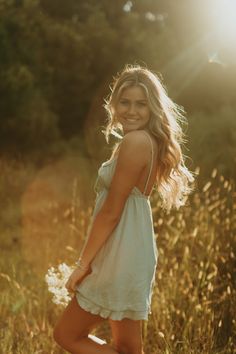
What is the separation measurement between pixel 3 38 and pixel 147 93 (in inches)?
267

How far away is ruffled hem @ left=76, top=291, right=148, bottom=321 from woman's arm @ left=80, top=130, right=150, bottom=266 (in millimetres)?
203

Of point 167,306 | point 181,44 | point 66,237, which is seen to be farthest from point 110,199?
point 181,44

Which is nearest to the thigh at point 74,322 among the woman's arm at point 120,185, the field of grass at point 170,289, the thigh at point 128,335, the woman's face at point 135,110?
the thigh at point 128,335

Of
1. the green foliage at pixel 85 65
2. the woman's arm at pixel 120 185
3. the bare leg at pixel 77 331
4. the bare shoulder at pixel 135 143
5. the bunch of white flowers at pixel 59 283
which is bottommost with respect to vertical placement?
the bare leg at pixel 77 331

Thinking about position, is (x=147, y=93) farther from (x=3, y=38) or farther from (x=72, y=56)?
(x=72, y=56)

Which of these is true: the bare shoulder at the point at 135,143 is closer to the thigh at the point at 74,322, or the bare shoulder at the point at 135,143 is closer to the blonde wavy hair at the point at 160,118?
the blonde wavy hair at the point at 160,118

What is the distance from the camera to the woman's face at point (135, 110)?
2.72 meters

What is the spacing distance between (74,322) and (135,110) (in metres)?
1.04

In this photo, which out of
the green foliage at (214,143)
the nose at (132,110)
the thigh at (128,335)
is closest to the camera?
the thigh at (128,335)

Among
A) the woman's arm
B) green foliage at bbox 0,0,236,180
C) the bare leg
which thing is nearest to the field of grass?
the bare leg

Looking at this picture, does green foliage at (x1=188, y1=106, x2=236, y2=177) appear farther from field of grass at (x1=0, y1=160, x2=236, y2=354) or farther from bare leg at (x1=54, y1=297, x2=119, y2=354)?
bare leg at (x1=54, y1=297, x2=119, y2=354)

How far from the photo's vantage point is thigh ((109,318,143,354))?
8.57 feet

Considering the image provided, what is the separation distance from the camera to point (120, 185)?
8.20 feet

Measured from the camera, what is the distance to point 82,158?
1050 centimetres
